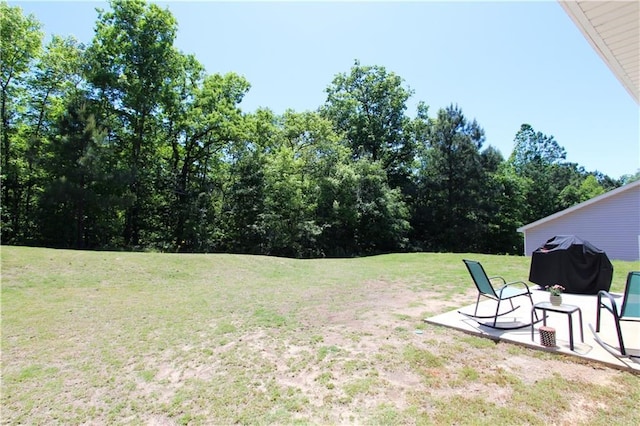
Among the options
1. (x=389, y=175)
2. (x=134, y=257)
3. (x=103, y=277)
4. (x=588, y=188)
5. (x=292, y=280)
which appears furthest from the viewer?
(x=588, y=188)

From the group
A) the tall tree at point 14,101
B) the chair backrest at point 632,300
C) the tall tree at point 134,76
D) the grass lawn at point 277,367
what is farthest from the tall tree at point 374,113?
Result: the chair backrest at point 632,300

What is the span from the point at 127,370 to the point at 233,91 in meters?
22.7

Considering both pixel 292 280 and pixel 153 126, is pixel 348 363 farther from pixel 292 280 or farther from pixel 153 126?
pixel 153 126

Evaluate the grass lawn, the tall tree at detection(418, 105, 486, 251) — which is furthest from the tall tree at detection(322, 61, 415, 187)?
the grass lawn

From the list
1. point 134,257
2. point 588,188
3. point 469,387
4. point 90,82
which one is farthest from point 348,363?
point 588,188

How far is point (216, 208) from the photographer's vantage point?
20.0 m

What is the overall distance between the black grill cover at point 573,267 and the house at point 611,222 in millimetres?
10595

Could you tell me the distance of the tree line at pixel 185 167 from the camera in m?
15.9

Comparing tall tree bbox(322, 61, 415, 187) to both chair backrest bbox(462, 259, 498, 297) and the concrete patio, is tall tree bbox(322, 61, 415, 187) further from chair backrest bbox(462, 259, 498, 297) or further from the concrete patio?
chair backrest bbox(462, 259, 498, 297)

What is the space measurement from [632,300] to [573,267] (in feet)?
12.3

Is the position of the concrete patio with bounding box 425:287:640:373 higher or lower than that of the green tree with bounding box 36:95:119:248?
lower

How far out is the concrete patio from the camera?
3344 mm

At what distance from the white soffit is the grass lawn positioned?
2.77 metres

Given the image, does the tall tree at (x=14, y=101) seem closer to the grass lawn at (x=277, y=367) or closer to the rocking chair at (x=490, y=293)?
the grass lawn at (x=277, y=367)
